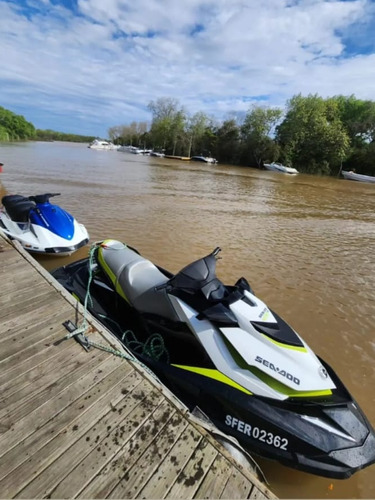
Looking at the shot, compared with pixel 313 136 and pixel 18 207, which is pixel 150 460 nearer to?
pixel 18 207

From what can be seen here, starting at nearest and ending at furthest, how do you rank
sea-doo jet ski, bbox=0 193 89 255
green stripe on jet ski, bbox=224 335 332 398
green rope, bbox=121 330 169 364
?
1. green stripe on jet ski, bbox=224 335 332 398
2. green rope, bbox=121 330 169 364
3. sea-doo jet ski, bbox=0 193 89 255

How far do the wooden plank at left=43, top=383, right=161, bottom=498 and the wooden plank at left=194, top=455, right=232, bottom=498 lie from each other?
380mm

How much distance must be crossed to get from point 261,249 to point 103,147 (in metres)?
52.7

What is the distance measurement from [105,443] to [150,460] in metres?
0.23

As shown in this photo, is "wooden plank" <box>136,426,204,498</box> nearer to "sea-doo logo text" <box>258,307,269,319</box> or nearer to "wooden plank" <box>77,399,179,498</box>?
"wooden plank" <box>77,399,179,498</box>

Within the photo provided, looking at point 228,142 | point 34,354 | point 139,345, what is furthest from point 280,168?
point 34,354

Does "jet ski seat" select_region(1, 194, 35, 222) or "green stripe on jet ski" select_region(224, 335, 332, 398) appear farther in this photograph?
"jet ski seat" select_region(1, 194, 35, 222)

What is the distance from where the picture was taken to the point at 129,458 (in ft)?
4.20

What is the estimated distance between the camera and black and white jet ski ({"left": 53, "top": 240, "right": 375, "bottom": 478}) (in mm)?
1494

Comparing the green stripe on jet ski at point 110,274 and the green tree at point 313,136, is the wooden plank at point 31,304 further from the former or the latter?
the green tree at point 313,136

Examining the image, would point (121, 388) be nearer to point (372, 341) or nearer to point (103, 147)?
point (372, 341)

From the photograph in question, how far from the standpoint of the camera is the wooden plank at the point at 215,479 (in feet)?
3.93

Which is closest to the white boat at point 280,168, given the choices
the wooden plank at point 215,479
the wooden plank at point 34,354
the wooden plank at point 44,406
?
the wooden plank at point 34,354

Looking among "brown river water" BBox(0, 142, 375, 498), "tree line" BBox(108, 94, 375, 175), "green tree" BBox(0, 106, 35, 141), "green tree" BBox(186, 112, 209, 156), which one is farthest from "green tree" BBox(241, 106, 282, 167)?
"green tree" BBox(0, 106, 35, 141)
